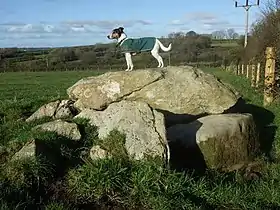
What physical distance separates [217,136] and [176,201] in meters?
3.40

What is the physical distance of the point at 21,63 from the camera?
61.8 metres

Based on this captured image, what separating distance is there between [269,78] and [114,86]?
27.3ft

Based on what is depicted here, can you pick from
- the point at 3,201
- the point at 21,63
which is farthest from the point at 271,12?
the point at 21,63

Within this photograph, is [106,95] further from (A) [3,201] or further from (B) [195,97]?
(A) [3,201]

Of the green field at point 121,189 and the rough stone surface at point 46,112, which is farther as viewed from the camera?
the rough stone surface at point 46,112

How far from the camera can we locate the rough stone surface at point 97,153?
9.28 metres

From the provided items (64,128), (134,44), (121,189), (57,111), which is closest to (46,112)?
(57,111)

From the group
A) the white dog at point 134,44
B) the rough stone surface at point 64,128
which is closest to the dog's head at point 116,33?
the white dog at point 134,44

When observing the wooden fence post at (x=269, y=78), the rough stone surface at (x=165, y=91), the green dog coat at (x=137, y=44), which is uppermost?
the green dog coat at (x=137, y=44)

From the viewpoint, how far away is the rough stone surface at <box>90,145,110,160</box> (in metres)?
9.28

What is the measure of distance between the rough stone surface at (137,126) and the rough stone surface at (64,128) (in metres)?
0.46

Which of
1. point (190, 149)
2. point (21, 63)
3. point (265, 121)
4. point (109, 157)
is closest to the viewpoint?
point (109, 157)

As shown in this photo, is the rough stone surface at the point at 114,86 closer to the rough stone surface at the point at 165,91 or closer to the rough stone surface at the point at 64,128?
the rough stone surface at the point at 165,91

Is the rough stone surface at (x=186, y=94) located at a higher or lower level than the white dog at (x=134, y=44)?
lower
